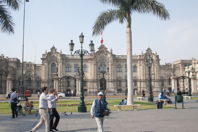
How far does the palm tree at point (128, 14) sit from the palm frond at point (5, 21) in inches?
271

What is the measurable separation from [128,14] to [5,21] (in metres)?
9.57

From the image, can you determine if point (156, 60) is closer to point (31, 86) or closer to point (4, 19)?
point (31, 86)

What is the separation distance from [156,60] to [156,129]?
6996cm

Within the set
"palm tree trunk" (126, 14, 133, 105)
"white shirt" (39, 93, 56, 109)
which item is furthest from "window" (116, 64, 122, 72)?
"white shirt" (39, 93, 56, 109)

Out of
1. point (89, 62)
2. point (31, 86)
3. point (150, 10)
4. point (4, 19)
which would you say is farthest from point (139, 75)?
point (4, 19)

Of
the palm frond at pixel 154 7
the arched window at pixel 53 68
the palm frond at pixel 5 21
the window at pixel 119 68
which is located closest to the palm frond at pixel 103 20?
the palm frond at pixel 154 7

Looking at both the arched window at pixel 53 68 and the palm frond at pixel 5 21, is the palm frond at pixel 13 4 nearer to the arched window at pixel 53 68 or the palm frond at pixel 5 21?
the palm frond at pixel 5 21

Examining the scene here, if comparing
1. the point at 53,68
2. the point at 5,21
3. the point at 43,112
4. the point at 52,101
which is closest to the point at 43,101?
the point at 43,112

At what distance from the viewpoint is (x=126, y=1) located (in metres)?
20.4

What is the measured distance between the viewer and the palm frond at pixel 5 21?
1772cm

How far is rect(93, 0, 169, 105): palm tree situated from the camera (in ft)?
66.5

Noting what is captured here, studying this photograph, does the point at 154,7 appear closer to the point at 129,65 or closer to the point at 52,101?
the point at 129,65

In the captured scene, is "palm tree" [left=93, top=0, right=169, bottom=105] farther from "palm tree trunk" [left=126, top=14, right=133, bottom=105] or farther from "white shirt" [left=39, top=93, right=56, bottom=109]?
"white shirt" [left=39, top=93, right=56, bottom=109]

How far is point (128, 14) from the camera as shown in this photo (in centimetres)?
2095
